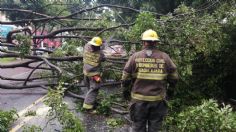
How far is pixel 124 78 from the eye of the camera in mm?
5734

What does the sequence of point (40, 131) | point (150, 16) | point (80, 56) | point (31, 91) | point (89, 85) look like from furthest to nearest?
point (31, 91) → point (80, 56) → point (89, 85) → point (150, 16) → point (40, 131)

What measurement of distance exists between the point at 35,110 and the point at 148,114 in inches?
137

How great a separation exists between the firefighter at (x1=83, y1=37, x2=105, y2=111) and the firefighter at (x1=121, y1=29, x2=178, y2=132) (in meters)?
2.74

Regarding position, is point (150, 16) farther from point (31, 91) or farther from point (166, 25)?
point (31, 91)

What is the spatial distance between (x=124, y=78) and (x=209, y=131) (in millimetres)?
1475

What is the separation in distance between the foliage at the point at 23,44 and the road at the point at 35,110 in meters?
1.19

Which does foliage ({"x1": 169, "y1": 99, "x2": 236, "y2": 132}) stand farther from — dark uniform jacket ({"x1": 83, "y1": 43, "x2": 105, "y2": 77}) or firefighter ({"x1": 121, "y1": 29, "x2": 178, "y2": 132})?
dark uniform jacket ({"x1": 83, "y1": 43, "x2": 105, "y2": 77})

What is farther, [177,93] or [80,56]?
[80,56]

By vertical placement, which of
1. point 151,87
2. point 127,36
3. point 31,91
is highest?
point 127,36

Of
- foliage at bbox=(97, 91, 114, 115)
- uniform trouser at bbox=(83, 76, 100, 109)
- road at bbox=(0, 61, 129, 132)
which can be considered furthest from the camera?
uniform trouser at bbox=(83, 76, 100, 109)

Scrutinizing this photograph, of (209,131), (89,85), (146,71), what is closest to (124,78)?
(146,71)

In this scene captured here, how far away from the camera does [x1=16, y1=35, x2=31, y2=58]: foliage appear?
9805 mm

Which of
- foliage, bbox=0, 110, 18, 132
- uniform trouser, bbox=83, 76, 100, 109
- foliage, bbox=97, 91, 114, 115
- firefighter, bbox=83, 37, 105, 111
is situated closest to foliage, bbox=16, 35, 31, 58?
firefighter, bbox=83, 37, 105, 111

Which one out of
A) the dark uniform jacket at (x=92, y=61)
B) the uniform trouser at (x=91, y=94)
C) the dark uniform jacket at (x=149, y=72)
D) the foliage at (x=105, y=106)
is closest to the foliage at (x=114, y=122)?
the foliage at (x=105, y=106)
